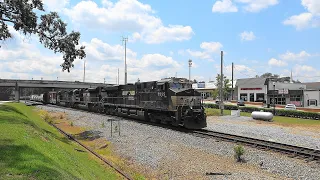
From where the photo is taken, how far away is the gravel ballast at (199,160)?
10.3 m

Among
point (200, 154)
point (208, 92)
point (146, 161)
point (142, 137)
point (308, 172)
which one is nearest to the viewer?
point (308, 172)

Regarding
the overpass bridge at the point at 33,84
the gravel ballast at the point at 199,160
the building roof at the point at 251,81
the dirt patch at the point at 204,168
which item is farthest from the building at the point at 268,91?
the dirt patch at the point at 204,168

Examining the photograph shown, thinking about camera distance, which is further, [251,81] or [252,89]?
[251,81]

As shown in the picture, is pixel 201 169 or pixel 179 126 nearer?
pixel 201 169

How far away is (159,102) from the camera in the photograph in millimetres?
22219

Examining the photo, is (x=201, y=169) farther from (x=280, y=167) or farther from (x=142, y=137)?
(x=142, y=137)

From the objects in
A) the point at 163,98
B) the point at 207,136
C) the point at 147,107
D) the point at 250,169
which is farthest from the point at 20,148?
the point at 147,107

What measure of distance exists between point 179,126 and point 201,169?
11042 mm

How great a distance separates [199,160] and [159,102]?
34.2 ft

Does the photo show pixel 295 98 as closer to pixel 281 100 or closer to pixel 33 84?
pixel 281 100

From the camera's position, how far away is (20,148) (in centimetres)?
966

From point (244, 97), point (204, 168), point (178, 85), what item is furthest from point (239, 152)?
point (244, 97)

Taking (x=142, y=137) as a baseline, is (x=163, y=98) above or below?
above

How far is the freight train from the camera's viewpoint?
798 inches
